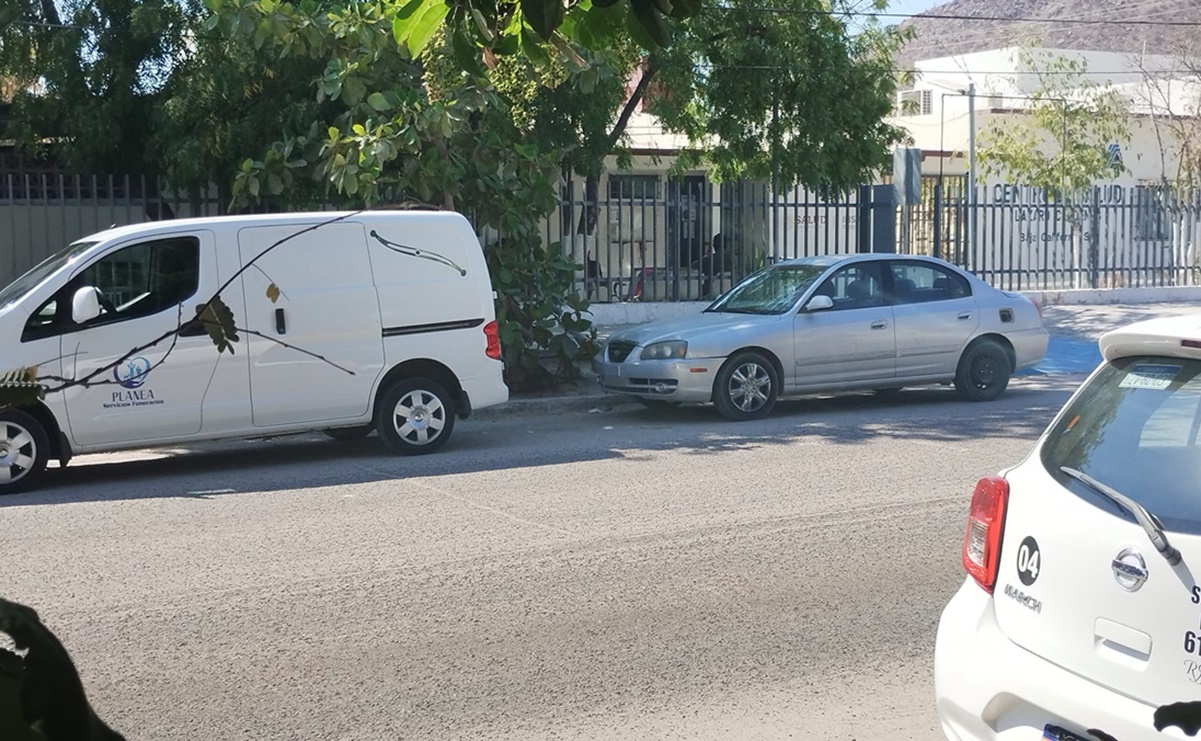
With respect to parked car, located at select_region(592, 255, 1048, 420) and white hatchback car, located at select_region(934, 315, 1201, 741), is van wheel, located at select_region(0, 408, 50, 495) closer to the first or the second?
parked car, located at select_region(592, 255, 1048, 420)

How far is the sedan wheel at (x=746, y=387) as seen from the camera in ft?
41.8

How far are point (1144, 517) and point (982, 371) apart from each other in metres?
10.7

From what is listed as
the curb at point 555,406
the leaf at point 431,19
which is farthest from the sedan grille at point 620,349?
the leaf at point 431,19

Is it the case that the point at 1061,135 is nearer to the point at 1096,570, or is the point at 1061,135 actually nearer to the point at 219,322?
the point at 1096,570

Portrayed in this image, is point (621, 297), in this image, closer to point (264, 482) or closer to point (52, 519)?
point (264, 482)

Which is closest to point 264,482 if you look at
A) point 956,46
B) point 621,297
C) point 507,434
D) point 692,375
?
point 507,434

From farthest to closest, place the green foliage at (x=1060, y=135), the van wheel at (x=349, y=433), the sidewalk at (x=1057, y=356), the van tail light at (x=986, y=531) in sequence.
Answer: the green foliage at (x=1060, y=135)
the sidewalk at (x=1057, y=356)
the van wheel at (x=349, y=433)
the van tail light at (x=986, y=531)

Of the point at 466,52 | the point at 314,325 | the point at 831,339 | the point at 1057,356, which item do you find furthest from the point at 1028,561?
the point at 1057,356

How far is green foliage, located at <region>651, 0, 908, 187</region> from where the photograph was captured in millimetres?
19125

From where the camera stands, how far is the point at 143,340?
10.3m

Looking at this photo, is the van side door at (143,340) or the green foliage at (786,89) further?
the green foliage at (786,89)

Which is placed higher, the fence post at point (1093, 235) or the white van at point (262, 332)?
the fence post at point (1093, 235)

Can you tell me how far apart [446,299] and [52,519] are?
3773 millimetres

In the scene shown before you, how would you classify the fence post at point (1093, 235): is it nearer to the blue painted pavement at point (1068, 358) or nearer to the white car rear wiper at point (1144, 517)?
the blue painted pavement at point (1068, 358)
